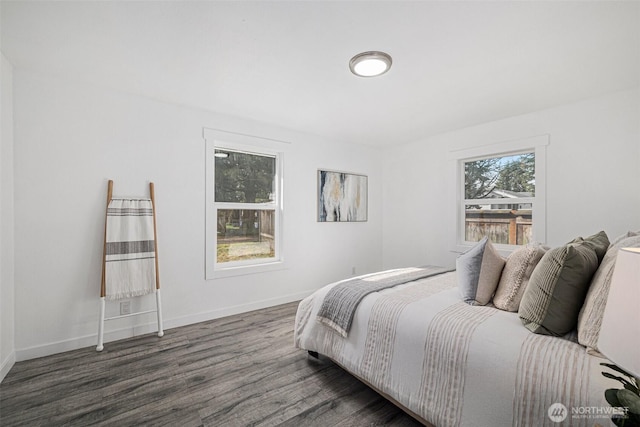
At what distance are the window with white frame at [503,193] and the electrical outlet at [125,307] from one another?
3956 millimetres

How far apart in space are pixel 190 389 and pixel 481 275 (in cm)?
212

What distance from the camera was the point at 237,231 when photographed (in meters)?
3.51

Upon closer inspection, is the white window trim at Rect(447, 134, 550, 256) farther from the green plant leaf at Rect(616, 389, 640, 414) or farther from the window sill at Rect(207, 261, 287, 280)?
the green plant leaf at Rect(616, 389, 640, 414)

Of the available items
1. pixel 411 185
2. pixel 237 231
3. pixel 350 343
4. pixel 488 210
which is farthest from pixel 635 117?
pixel 237 231

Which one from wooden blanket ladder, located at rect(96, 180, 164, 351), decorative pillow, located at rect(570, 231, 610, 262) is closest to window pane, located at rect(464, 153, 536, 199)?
decorative pillow, located at rect(570, 231, 610, 262)

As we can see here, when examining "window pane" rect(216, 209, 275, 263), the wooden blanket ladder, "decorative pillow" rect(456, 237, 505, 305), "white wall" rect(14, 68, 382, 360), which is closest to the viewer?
"decorative pillow" rect(456, 237, 505, 305)

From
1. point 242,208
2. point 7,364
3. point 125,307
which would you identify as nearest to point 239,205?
point 242,208

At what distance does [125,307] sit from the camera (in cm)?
272

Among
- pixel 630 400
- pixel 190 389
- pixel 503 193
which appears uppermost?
pixel 503 193

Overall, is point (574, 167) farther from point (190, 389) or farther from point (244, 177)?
point (190, 389)

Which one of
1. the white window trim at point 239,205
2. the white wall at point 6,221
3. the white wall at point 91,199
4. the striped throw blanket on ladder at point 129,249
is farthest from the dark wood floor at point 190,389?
the white window trim at point 239,205

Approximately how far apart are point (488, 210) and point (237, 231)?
3246 millimetres

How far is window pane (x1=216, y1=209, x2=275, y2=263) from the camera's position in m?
3.41
